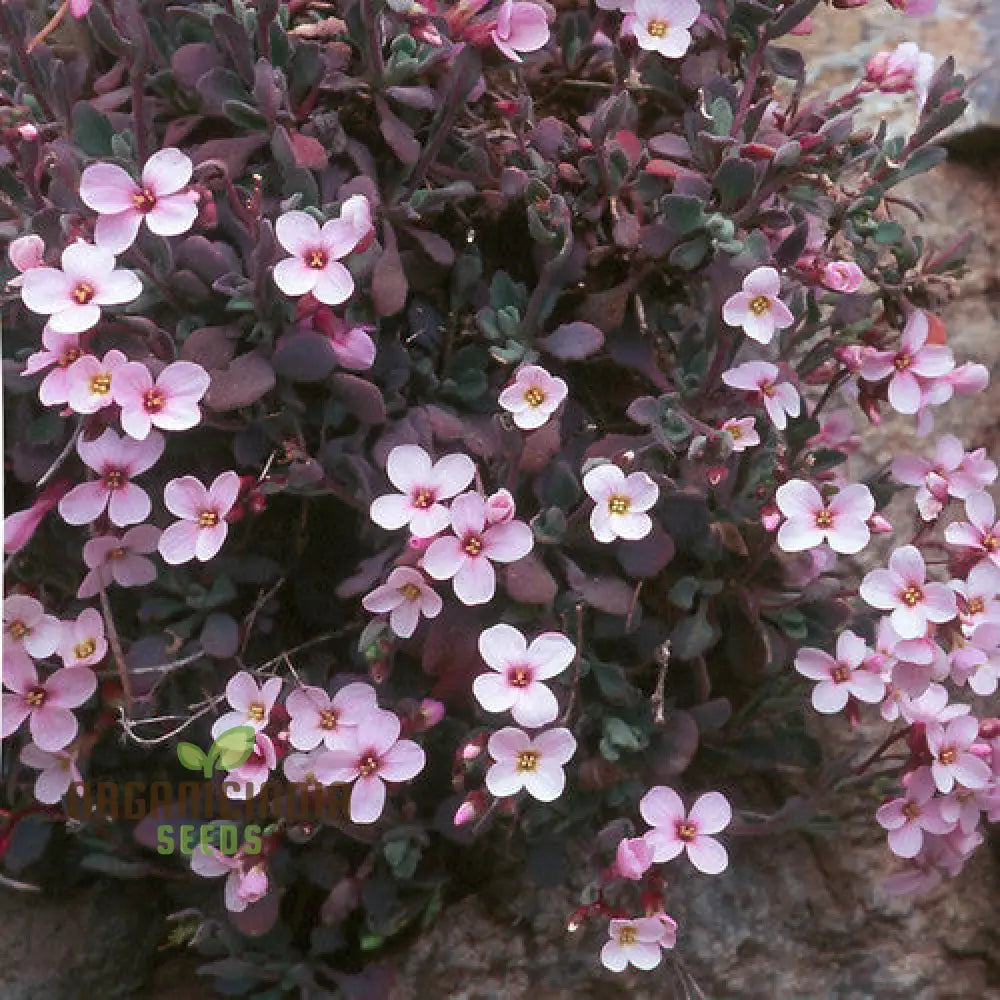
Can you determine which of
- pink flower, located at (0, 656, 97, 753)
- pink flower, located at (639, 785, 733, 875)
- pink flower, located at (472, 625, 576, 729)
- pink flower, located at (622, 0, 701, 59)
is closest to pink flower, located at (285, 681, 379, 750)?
pink flower, located at (472, 625, 576, 729)

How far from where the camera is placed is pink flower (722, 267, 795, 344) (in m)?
1.62

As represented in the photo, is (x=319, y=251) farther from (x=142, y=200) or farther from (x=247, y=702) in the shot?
(x=247, y=702)

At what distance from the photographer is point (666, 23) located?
170 centimetres

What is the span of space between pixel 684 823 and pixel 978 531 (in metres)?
0.55

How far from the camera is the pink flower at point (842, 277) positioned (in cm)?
171

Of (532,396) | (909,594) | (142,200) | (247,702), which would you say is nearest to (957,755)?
(909,594)

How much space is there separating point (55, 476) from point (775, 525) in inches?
35.3

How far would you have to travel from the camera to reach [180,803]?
1784 millimetres

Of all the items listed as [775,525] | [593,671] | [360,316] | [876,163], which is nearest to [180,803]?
[593,671]

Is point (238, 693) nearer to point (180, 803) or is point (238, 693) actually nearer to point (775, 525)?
point (180, 803)

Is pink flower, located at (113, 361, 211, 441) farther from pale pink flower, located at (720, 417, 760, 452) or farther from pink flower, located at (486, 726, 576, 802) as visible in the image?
pale pink flower, located at (720, 417, 760, 452)

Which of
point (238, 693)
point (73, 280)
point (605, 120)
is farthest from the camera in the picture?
point (605, 120)

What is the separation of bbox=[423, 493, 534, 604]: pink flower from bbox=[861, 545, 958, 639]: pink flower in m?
0.46

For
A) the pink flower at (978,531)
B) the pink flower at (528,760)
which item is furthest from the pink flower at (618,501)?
the pink flower at (978,531)
